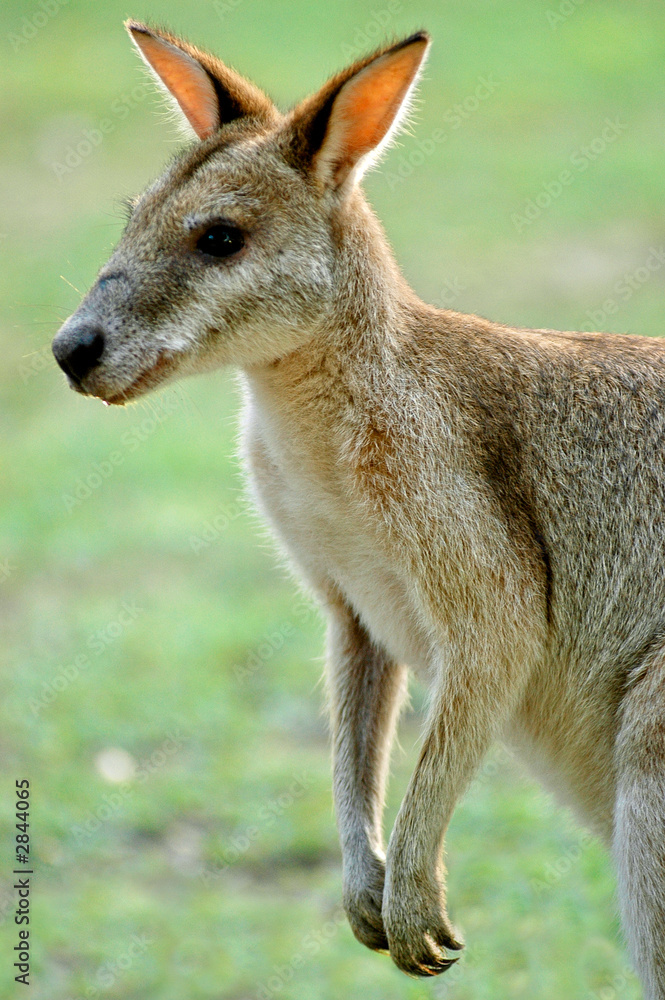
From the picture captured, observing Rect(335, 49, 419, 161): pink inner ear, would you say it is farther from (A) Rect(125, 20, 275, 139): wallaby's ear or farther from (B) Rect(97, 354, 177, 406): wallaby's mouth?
(B) Rect(97, 354, 177, 406): wallaby's mouth

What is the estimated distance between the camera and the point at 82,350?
3.21 metres

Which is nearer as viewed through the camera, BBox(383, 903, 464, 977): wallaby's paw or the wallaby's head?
the wallaby's head

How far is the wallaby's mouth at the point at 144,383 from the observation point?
3.27 meters

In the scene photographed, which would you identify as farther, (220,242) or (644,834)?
(220,242)

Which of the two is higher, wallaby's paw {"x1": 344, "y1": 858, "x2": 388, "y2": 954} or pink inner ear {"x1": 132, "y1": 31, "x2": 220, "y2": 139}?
pink inner ear {"x1": 132, "y1": 31, "x2": 220, "y2": 139}

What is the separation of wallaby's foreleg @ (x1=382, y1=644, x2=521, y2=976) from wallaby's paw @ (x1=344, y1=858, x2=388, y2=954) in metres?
0.16

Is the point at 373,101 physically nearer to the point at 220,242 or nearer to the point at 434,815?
the point at 220,242

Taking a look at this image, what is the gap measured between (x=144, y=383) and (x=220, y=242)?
1.42 ft

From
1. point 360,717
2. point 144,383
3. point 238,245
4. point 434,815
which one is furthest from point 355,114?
point 434,815

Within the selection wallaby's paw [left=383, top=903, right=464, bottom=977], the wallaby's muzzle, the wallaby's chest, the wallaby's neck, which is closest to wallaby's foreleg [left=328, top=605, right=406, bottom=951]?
the wallaby's chest

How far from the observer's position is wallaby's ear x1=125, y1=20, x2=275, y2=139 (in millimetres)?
3572

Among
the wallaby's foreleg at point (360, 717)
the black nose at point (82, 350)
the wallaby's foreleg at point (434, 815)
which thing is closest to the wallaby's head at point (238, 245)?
the black nose at point (82, 350)

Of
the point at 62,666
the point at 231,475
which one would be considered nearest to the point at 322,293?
the point at 62,666

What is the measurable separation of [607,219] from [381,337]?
32.0 ft
